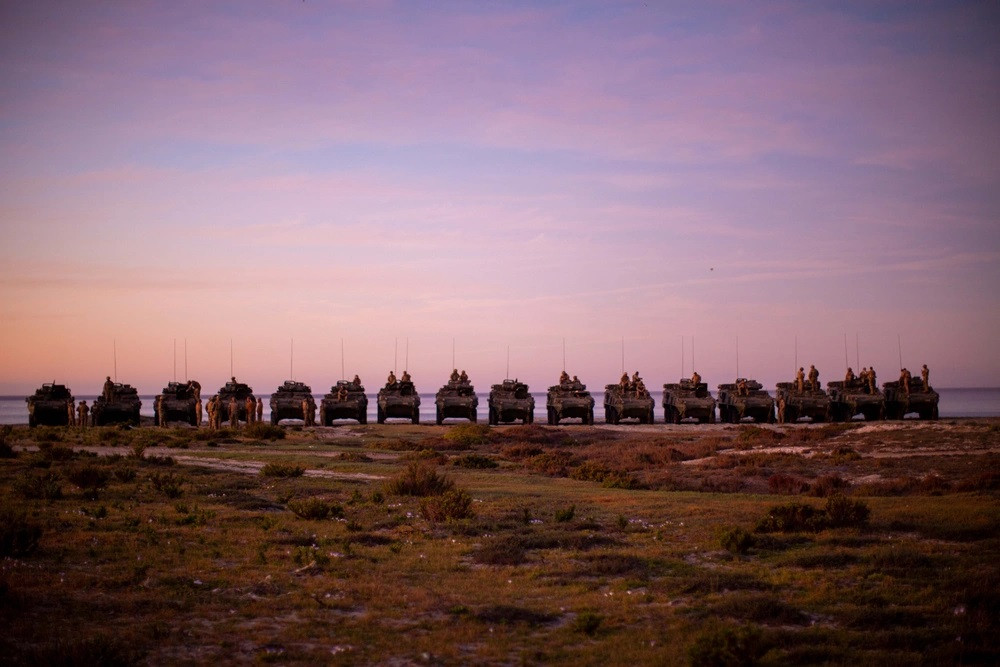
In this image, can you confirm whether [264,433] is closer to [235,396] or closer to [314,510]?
[235,396]

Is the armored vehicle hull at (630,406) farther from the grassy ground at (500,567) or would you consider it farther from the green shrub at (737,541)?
the green shrub at (737,541)

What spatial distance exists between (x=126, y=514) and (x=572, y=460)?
14.7 metres

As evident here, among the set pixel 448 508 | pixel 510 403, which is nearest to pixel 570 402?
pixel 510 403

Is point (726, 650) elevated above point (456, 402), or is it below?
below

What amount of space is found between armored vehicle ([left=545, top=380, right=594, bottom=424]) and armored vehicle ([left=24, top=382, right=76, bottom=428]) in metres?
25.0

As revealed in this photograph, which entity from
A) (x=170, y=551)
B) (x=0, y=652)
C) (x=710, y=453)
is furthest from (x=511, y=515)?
(x=710, y=453)

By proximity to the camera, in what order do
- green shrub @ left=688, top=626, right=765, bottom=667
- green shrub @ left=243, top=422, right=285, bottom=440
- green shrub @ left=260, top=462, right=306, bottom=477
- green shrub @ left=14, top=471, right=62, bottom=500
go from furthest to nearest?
green shrub @ left=243, top=422, right=285, bottom=440 < green shrub @ left=260, top=462, right=306, bottom=477 < green shrub @ left=14, top=471, right=62, bottom=500 < green shrub @ left=688, top=626, right=765, bottom=667

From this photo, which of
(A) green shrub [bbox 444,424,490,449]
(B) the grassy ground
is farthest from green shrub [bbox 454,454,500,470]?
(A) green shrub [bbox 444,424,490,449]

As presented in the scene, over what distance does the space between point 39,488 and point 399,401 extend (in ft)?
98.5

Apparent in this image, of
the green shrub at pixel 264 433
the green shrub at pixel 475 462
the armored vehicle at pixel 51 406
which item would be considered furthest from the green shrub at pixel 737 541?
the armored vehicle at pixel 51 406

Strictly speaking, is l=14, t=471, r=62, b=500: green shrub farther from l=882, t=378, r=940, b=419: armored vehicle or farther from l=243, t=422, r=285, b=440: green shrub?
l=882, t=378, r=940, b=419: armored vehicle

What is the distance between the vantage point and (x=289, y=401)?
46906 millimetres

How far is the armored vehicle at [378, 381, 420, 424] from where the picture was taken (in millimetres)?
Answer: 47156

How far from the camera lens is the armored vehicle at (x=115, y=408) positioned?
45688 mm
